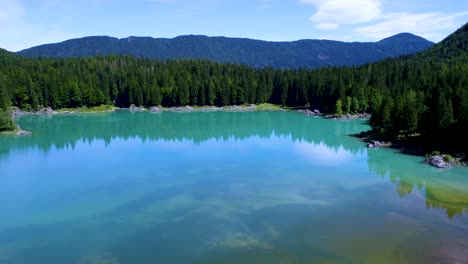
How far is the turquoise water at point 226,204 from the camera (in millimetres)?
25203

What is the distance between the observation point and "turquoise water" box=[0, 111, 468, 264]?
2520 cm

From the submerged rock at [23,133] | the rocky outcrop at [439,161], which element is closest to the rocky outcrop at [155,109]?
the submerged rock at [23,133]

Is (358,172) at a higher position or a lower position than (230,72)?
lower

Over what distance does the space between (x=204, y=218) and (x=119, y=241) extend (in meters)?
6.69

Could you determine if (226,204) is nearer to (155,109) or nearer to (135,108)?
(155,109)

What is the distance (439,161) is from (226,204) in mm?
26223

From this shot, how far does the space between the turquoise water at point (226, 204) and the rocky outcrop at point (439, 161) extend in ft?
4.20

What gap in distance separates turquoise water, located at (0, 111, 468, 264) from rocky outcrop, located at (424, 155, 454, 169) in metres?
1.28

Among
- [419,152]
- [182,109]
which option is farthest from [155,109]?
[419,152]

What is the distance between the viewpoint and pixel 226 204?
112 feet

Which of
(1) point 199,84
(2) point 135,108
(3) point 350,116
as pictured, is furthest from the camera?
(1) point 199,84

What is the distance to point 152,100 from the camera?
116188 mm

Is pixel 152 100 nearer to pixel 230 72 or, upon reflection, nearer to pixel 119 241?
pixel 230 72

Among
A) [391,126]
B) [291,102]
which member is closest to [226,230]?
[391,126]
